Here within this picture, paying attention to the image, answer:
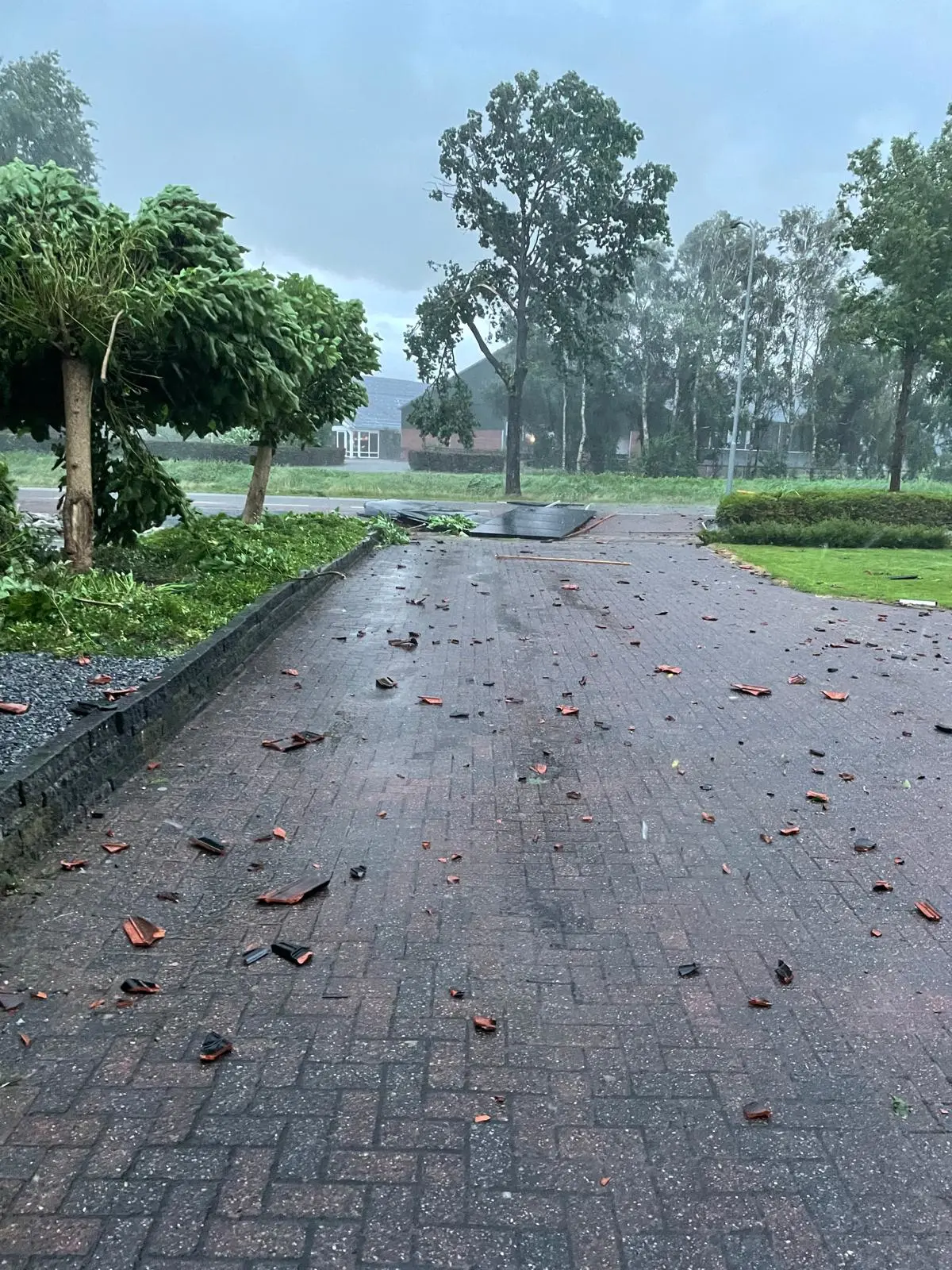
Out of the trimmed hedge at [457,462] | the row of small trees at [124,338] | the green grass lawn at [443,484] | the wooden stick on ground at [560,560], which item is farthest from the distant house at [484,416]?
the row of small trees at [124,338]

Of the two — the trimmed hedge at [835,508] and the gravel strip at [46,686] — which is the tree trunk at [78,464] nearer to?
the gravel strip at [46,686]

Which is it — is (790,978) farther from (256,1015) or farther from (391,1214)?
(256,1015)

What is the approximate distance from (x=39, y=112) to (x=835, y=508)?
175 feet

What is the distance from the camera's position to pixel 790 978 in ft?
9.41

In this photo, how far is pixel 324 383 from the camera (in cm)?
1439

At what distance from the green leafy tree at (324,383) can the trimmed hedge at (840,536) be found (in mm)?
8412

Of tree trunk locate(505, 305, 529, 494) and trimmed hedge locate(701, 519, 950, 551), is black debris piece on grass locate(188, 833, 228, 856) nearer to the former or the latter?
trimmed hedge locate(701, 519, 950, 551)

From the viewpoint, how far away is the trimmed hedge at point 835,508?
1941 cm

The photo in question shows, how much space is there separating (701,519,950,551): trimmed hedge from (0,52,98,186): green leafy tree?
47.7 m

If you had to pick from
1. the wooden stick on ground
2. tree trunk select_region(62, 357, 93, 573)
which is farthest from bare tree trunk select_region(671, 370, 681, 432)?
tree trunk select_region(62, 357, 93, 573)

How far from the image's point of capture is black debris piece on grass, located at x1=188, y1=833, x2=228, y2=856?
366 centimetres

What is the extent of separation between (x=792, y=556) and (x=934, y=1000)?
14291 millimetres

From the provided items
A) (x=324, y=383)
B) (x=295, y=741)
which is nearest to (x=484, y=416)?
(x=324, y=383)

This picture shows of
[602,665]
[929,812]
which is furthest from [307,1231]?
[602,665]
